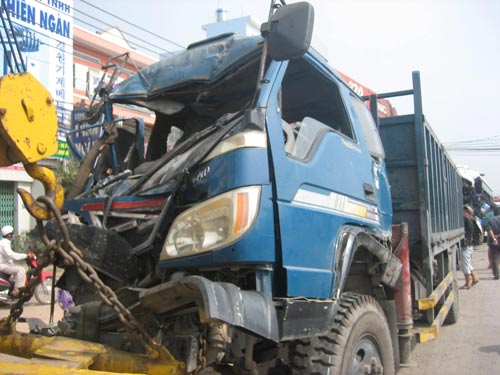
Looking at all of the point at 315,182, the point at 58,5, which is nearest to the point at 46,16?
the point at 58,5

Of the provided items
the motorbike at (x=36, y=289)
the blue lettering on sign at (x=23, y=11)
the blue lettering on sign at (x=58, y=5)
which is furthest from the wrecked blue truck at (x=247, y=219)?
the blue lettering on sign at (x=58, y=5)

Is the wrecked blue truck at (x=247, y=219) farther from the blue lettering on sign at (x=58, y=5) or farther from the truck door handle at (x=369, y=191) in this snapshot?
the blue lettering on sign at (x=58, y=5)

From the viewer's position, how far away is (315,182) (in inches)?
111

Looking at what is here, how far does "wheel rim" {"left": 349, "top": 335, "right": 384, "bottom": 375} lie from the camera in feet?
9.61

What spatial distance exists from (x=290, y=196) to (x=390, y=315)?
1.71 metres

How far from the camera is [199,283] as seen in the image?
1.97 metres

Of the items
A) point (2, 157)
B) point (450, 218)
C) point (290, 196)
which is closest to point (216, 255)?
point (290, 196)

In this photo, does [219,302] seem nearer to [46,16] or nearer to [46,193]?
[46,193]

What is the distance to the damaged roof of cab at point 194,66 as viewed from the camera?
3180 mm

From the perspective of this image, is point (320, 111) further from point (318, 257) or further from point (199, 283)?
point (199, 283)

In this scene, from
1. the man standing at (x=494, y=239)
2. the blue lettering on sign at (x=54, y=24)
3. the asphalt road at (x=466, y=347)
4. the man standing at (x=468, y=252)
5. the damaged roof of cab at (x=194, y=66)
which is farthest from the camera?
the blue lettering on sign at (x=54, y=24)

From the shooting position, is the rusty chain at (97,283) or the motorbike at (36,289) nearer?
the rusty chain at (97,283)

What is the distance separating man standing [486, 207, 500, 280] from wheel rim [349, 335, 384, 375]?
10.4 meters

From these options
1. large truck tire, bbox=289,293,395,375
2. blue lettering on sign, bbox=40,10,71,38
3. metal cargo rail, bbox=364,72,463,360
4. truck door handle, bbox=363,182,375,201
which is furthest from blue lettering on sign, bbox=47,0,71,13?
large truck tire, bbox=289,293,395,375
